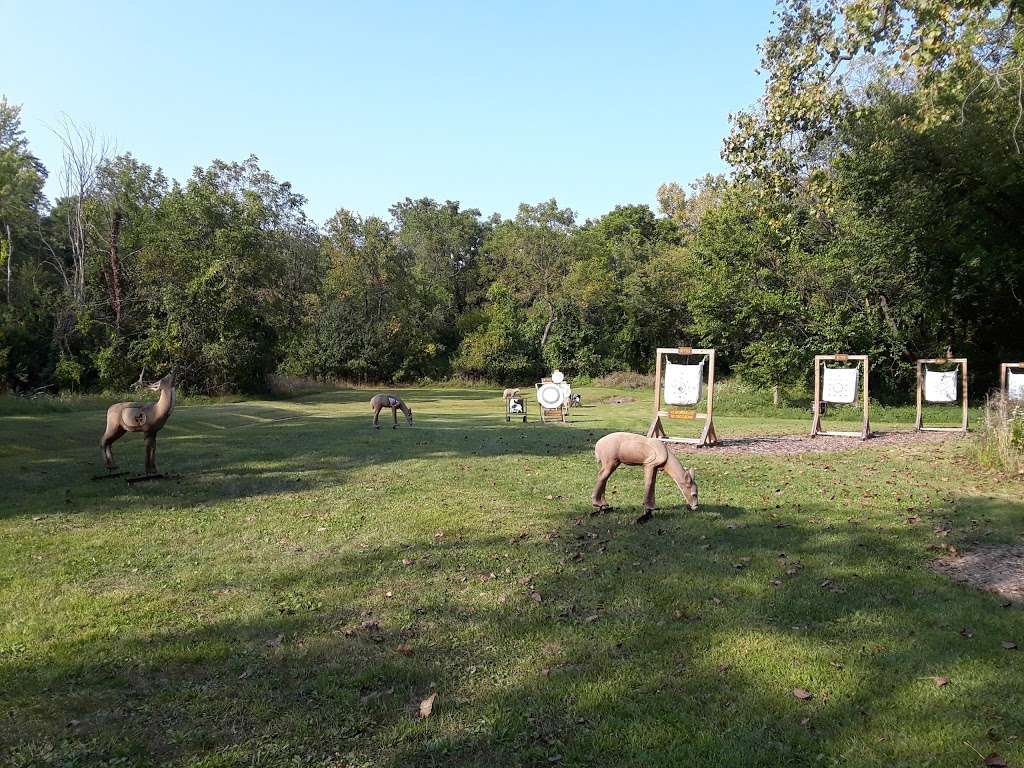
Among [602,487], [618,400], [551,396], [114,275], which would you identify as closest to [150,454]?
[602,487]

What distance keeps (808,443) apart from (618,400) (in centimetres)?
1538

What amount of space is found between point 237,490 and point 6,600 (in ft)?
Answer: 14.4

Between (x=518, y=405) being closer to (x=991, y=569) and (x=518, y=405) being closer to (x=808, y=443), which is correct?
(x=808, y=443)

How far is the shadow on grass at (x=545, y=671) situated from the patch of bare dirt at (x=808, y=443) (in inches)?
309

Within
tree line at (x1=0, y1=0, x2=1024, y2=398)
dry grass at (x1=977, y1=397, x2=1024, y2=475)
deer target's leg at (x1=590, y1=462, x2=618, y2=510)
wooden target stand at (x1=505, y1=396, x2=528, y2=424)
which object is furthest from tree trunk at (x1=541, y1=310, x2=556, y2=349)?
deer target's leg at (x1=590, y1=462, x2=618, y2=510)

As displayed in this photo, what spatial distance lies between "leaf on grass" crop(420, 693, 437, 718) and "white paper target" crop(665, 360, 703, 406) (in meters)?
11.9

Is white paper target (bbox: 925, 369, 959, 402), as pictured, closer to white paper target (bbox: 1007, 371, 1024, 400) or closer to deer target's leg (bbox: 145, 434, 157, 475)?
white paper target (bbox: 1007, 371, 1024, 400)

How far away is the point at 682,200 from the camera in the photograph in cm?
5456

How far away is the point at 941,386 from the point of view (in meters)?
17.8

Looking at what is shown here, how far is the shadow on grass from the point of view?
125 inches

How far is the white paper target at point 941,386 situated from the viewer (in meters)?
17.7

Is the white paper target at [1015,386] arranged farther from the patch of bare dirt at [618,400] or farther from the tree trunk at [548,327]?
the tree trunk at [548,327]

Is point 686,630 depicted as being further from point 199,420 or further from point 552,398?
point 199,420

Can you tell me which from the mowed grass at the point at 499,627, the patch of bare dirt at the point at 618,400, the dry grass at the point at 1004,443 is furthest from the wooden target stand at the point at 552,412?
the mowed grass at the point at 499,627
